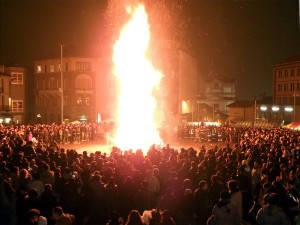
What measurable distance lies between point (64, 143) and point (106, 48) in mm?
36122

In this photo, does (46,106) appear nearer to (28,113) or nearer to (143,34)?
(28,113)

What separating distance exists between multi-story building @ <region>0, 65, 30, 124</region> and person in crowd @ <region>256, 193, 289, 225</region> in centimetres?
5648

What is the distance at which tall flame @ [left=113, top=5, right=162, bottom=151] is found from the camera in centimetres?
3200

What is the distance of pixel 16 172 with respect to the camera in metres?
10.9

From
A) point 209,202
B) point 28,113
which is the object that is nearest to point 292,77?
point 28,113

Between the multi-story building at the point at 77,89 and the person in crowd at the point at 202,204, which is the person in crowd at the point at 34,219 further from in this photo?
the multi-story building at the point at 77,89

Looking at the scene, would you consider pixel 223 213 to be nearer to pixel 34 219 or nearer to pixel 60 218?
pixel 60 218

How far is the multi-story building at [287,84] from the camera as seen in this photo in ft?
212

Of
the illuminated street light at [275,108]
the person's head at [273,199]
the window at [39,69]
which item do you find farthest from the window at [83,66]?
the person's head at [273,199]

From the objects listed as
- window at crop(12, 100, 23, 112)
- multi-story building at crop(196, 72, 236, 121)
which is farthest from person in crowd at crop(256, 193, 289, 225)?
multi-story building at crop(196, 72, 236, 121)

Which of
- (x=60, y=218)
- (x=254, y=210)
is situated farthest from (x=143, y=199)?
(x=60, y=218)

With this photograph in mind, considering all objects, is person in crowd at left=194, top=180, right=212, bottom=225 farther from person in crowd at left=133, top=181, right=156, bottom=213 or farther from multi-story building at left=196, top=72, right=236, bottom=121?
multi-story building at left=196, top=72, right=236, bottom=121

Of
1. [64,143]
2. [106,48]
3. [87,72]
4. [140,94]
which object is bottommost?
[64,143]

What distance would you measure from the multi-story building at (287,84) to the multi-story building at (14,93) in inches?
1644
